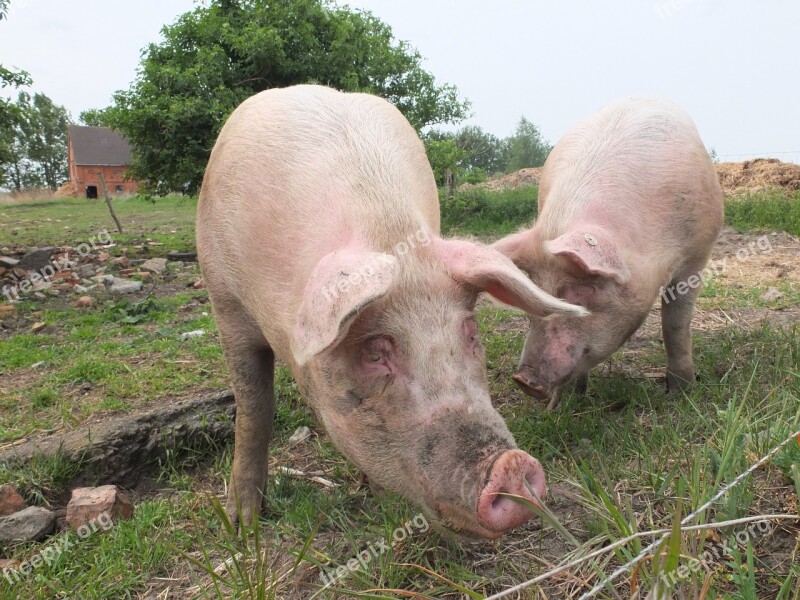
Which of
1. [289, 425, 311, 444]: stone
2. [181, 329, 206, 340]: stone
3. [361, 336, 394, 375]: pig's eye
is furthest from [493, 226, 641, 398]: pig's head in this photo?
[181, 329, 206, 340]: stone

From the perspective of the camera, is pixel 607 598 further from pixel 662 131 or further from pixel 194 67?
pixel 194 67

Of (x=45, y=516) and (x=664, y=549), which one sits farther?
(x=45, y=516)

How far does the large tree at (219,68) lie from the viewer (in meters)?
9.73

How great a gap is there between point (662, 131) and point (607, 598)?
3564 millimetres

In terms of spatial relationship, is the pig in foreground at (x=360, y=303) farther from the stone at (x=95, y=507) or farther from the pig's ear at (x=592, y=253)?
the pig's ear at (x=592, y=253)

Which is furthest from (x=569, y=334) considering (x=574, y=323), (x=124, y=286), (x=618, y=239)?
(x=124, y=286)

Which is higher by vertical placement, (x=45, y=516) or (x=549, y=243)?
(x=549, y=243)

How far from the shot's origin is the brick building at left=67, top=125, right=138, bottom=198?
59875 mm

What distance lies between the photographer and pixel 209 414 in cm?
419

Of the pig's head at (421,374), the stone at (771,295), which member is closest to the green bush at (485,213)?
the stone at (771,295)

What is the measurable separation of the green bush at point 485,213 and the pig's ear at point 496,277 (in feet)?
34.9

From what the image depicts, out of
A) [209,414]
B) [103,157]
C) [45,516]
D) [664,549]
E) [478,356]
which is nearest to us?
[664,549]

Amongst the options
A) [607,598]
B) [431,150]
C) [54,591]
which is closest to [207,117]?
[431,150]

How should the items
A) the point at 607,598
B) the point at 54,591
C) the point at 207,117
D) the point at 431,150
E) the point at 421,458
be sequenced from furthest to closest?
the point at 431,150
the point at 207,117
the point at 54,591
the point at 421,458
the point at 607,598
